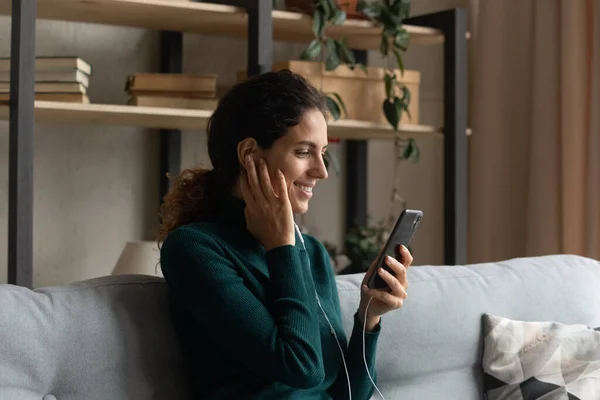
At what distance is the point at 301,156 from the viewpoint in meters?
1.54

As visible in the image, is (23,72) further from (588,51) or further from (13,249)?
(588,51)

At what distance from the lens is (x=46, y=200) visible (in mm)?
2799

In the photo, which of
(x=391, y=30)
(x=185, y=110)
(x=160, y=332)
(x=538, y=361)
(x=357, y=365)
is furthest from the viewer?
(x=391, y=30)

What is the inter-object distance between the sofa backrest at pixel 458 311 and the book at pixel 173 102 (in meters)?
0.88

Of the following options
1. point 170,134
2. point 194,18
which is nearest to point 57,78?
point 194,18

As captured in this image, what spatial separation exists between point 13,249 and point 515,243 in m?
1.89

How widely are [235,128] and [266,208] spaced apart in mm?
149

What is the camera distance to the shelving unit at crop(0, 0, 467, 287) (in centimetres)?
217

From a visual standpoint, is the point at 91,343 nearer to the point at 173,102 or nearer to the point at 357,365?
the point at 357,365

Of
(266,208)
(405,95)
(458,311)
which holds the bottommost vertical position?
(458,311)

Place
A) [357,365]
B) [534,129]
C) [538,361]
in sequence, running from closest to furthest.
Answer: [357,365] → [538,361] → [534,129]

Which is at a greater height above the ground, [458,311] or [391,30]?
[391,30]

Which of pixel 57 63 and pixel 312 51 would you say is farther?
pixel 312 51

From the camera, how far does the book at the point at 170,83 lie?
2.52m
